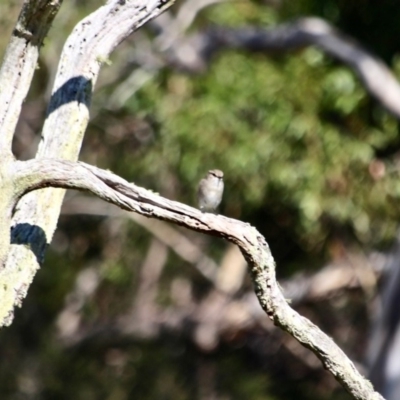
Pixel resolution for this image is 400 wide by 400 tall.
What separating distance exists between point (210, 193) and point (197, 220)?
1.82m

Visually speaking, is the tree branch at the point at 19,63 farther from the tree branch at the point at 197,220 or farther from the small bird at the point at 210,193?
the small bird at the point at 210,193

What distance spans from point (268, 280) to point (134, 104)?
7.55 m

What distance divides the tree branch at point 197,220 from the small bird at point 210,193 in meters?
1.63

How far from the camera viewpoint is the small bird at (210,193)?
16.5 ft

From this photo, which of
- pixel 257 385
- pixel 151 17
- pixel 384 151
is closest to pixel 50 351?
pixel 257 385

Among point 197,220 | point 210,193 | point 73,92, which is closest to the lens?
point 197,220

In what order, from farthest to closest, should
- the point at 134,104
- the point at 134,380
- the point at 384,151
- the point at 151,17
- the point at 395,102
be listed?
1. the point at 134,380
2. the point at 134,104
3. the point at 384,151
4. the point at 395,102
5. the point at 151,17

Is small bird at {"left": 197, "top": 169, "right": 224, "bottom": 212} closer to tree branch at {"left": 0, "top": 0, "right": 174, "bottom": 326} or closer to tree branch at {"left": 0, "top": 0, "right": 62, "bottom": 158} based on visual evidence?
tree branch at {"left": 0, "top": 0, "right": 174, "bottom": 326}

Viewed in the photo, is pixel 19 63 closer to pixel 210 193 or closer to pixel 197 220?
pixel 197 220

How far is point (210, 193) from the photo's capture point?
5078 millimetres

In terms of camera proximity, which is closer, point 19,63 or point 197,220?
point 197,220

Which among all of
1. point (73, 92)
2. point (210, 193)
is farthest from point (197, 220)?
point (210, 193)

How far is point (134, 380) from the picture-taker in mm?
11453

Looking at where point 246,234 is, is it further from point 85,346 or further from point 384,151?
point 85,346
